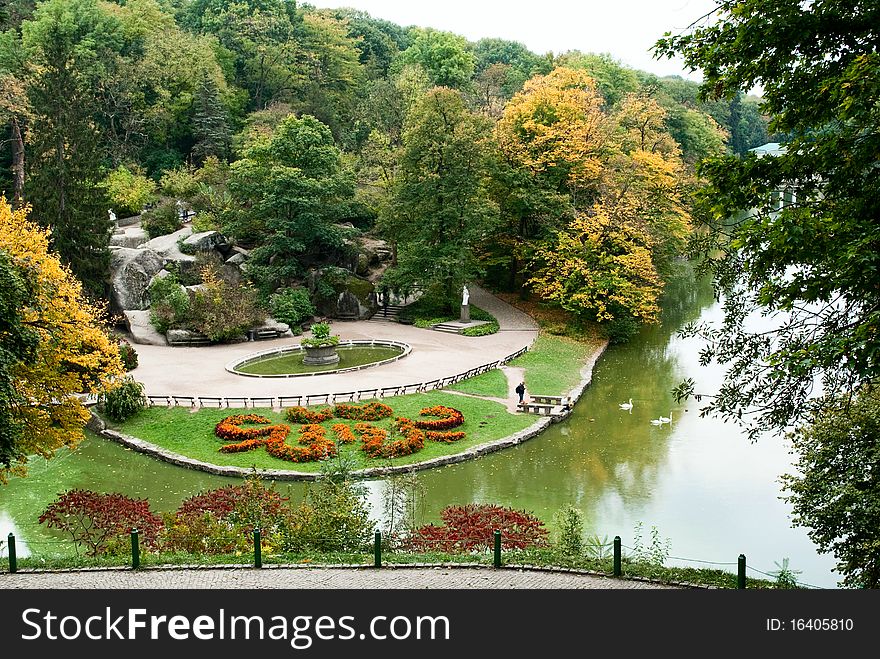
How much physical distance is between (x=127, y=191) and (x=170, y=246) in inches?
307

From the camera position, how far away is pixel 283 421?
2488cm

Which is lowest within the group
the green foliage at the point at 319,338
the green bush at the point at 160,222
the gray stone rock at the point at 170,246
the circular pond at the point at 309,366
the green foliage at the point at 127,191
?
the circular pond at the point at 309,366

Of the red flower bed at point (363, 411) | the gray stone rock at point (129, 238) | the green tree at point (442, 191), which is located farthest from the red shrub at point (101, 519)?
the gray stone rock at point (129, 238)

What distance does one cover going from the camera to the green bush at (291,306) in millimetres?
36812

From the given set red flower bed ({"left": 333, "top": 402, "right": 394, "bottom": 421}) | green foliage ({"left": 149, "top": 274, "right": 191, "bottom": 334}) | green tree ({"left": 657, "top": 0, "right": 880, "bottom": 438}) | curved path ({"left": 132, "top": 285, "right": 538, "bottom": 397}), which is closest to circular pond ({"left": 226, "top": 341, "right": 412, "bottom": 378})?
curved path ({"left": 132, "top": 285, "right": 538, "bottom": 397})

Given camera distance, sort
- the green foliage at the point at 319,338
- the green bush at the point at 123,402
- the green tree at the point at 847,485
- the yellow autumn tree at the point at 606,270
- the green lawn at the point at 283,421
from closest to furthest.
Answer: the green tree at the point at 847,485 < the green lawn at the point at 283,421 < the green bush at the point at 123,402 < the green foliage at the point at 319,338 < the yellow autumn tree at the point at 606,270

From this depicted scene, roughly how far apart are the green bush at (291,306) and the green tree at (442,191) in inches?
164

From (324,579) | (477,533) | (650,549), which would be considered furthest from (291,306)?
(324,579)

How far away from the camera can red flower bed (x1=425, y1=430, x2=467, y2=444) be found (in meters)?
23.7

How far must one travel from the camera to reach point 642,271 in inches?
1426

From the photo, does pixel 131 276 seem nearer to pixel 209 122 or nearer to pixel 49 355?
pixel 209 122

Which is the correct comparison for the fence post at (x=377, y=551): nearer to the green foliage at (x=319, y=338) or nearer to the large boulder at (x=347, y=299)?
the green foliage at (x=319, y=338)

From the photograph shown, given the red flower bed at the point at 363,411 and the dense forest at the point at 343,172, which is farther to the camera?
the dense forest at the point at 343,172
